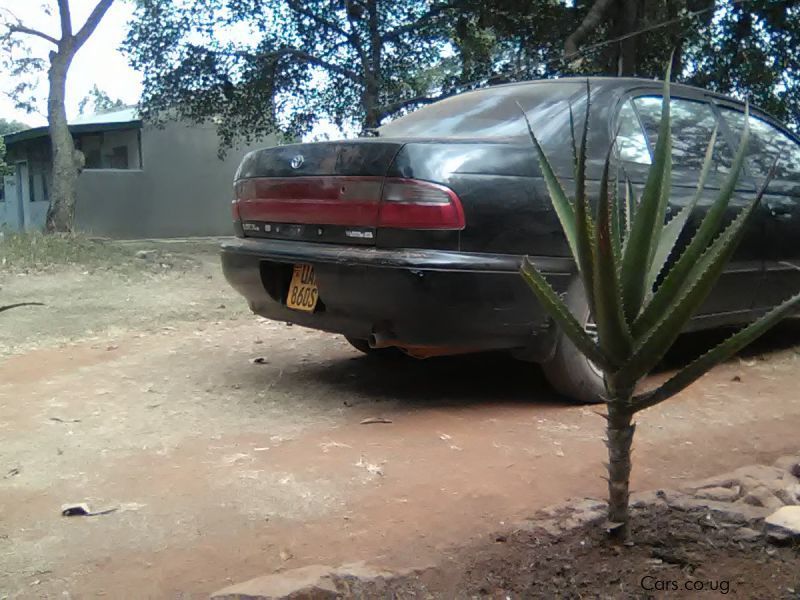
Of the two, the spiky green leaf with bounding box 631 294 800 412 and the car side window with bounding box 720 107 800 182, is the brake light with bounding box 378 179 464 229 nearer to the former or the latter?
the spiky green leaf with bounding box 631 294 800 412

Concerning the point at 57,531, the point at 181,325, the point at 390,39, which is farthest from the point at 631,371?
the point at 390,39

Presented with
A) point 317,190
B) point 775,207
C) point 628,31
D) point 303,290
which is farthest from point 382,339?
point 628,31

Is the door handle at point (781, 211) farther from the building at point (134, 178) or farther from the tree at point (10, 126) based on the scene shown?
the tree at point (10, 126)

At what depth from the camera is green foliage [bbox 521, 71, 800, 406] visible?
188cm

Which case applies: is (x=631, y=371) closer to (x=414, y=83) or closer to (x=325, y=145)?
(x=325, y=145)

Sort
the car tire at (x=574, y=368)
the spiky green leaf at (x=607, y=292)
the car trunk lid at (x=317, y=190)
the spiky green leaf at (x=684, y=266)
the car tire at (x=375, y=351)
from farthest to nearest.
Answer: the car tire at (x=375, y=351)
the car tire at (x=574, y=368)
the car trunk lid at (x=317, y=190)
the spiky green leaf at (x=684, y=266)
the spiky green leaf at (x=607, y=292)

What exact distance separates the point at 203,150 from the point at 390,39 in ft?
23.8

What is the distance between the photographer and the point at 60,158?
13680mm

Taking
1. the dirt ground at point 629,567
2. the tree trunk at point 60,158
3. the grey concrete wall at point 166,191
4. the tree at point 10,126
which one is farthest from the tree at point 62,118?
the tree at point 10,126

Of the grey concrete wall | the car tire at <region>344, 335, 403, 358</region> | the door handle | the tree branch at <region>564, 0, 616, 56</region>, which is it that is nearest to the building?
the grey concrete wall

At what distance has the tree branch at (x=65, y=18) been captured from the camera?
13.8 meters

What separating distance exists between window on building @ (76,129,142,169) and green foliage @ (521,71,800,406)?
19087 mm

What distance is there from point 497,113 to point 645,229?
7.83 feet

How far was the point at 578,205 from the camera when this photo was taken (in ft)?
6.14
